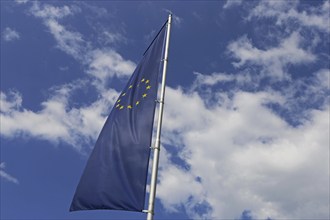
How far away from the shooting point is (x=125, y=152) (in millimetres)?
19391

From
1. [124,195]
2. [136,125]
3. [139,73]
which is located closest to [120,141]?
[136,125]

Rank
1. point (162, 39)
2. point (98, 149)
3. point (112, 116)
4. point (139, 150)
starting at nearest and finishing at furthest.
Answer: point (139, 150) → point (98, 149) → point (112, 116) → point (162, 39)

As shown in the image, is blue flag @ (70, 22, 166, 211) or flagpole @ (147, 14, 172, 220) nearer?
flagpole @ (147, 14, 172, 220)

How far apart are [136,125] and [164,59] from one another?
444 cm

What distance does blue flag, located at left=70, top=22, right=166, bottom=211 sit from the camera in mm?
18141

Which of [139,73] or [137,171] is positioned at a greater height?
[139,73]

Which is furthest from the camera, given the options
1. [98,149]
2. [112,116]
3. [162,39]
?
[162,39]

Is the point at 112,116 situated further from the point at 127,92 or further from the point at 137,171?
the point at 137,171

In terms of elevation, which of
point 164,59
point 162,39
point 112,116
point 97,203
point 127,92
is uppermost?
point 162,39

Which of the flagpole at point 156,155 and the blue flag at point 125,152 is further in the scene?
the blue flag at point 125,152

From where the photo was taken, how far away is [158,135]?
19656 millimetres

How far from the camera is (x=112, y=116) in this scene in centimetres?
2194

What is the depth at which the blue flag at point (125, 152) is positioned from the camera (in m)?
18.1

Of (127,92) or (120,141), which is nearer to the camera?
(120,141)
